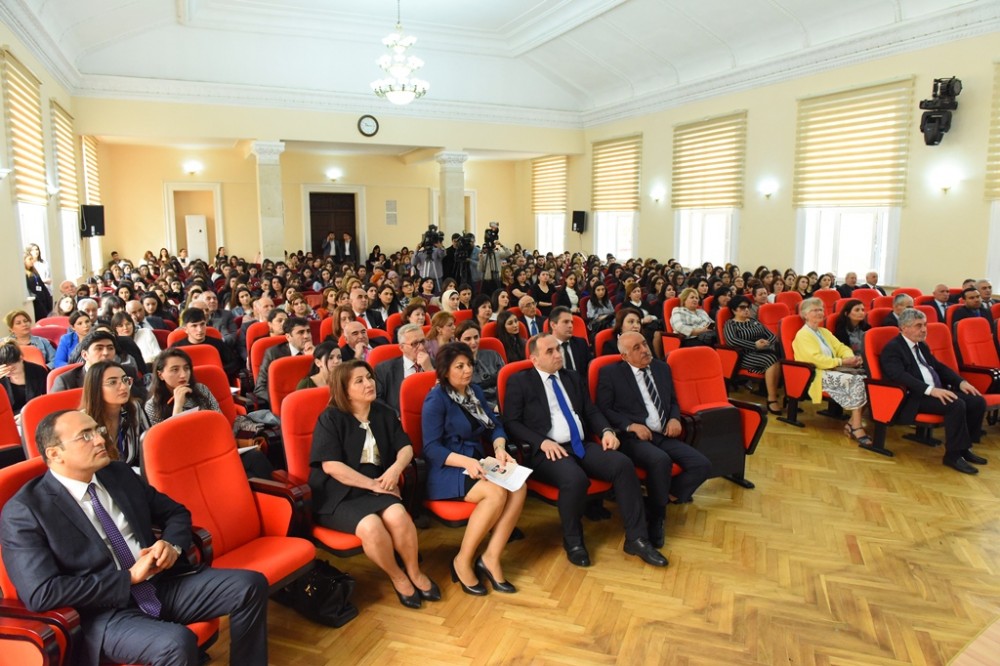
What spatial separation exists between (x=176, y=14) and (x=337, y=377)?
11311 mm

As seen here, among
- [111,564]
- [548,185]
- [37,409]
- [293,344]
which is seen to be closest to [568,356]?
[293,344]

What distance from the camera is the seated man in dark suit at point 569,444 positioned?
11.6 ft

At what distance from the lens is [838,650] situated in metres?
2.83

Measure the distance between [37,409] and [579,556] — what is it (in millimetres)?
2833

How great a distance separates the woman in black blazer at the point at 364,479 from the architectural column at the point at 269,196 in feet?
35.2

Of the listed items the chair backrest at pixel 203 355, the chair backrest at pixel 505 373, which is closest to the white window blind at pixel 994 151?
the chair backrest at pixel 505 373

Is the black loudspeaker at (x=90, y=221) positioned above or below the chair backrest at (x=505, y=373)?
above

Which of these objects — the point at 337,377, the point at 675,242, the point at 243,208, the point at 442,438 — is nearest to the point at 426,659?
the point at 442,438

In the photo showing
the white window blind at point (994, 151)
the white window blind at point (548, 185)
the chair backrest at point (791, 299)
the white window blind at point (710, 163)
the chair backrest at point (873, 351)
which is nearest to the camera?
the chair backrest at point (873, 351)

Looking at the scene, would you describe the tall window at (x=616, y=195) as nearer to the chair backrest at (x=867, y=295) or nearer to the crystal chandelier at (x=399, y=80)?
the crystal chandelier at (x=399, y=80)

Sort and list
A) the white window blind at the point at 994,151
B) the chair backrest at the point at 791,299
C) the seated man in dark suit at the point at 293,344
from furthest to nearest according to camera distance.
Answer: the chair backrest at the point at 791,299
the white window blind at the point at 994,151
the seated man in dark suit at the point at 293,344

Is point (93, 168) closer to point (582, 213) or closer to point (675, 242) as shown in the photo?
point (582, 213)

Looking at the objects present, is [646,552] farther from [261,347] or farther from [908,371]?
[261,347]

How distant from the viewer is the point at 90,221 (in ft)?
37.1
